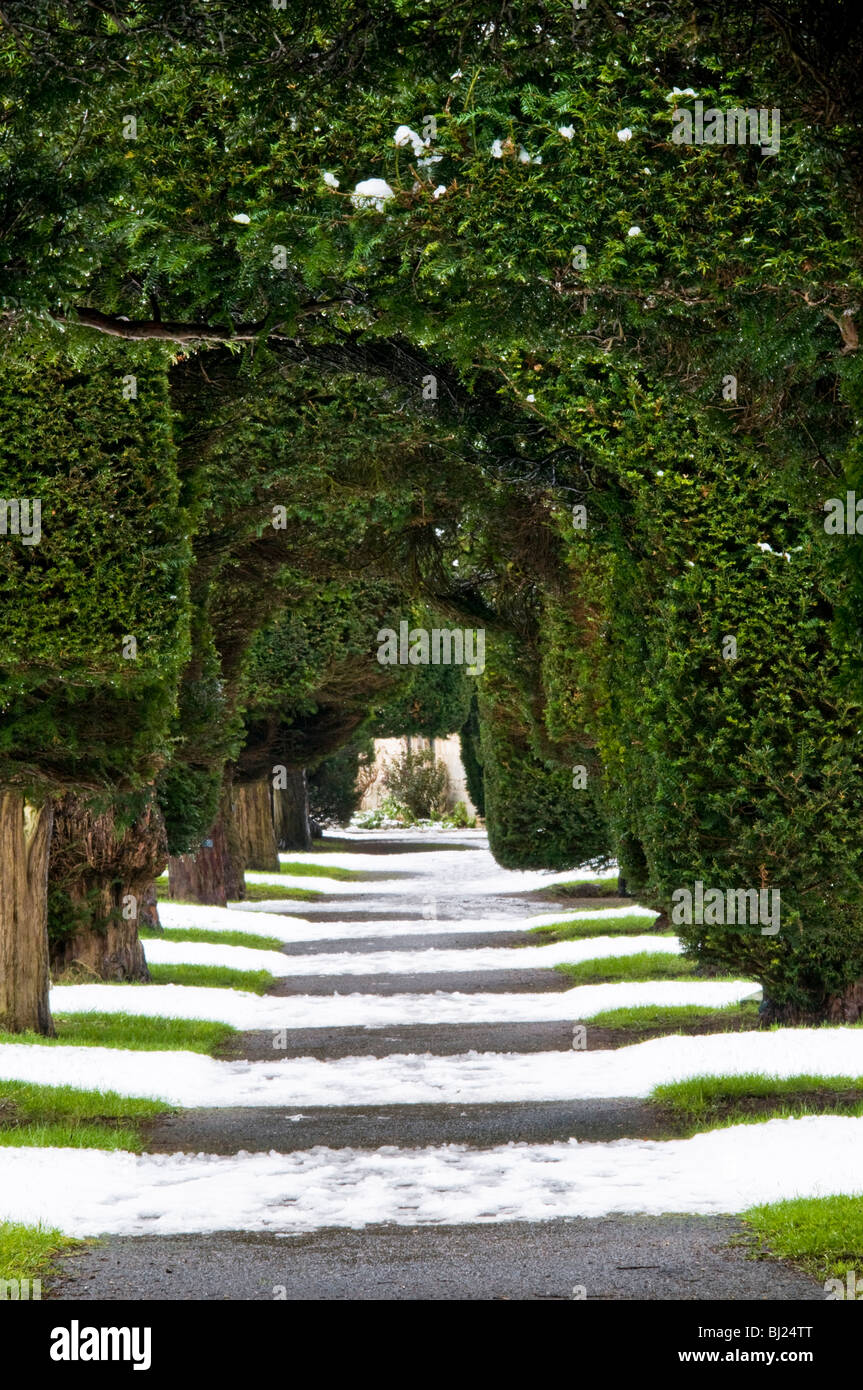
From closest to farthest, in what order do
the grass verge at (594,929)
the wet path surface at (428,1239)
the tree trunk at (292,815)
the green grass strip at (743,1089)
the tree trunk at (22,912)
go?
the wet path surface at (428,1239), the green grass strip at (743,1089), the tree trunk at (22,912), the grass verge at (594,929), the tree trunk at (292,815)

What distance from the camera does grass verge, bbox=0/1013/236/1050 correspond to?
36.7 ft

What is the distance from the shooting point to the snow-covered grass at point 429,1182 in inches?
260

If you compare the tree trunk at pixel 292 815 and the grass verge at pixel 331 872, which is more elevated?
the tree trunk at pixel 292 815

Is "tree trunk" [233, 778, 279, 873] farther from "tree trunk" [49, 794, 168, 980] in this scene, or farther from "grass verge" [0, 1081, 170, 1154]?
"grass verge" [0, 1081, 170, 1154]

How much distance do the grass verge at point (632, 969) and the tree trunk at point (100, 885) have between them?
14.8 ft

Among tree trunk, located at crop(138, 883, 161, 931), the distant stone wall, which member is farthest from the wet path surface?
the distant stone wall

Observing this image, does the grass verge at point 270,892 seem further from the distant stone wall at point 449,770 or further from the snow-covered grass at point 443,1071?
the distant stone wall at point 449,770

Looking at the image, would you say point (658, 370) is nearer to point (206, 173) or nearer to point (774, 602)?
point (206, 173)

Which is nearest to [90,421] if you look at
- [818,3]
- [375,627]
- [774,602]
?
[774,602]

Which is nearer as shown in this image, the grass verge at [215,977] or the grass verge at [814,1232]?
the grass verge at [814,1232]

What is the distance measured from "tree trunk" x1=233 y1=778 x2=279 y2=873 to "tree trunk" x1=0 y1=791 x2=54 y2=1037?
16.9 meters

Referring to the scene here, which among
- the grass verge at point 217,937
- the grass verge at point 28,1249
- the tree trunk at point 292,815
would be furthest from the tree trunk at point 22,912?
the tree trunk at point 292,815

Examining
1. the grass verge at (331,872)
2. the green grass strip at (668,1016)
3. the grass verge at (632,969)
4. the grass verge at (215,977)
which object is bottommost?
the grass verge at (331,872)
